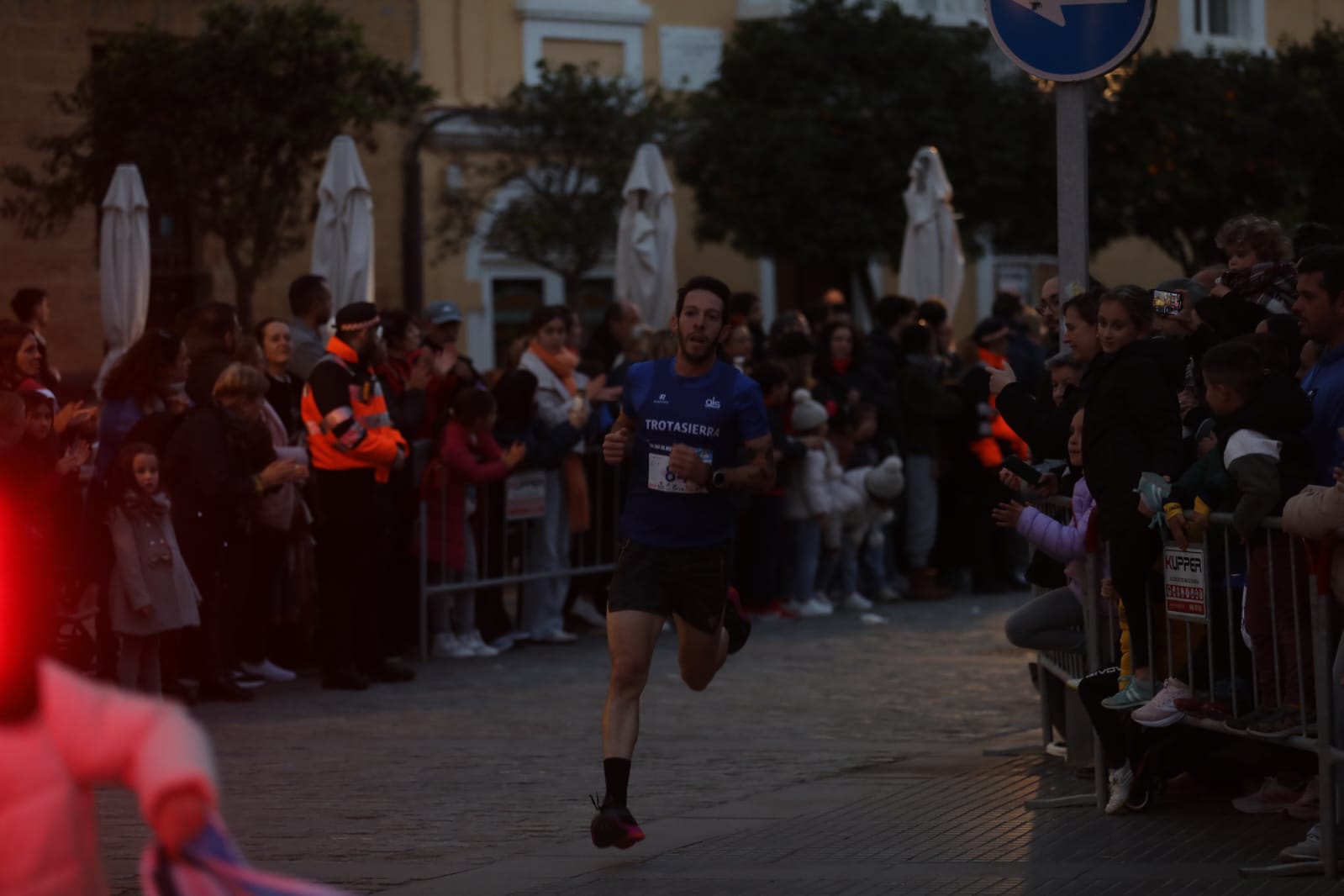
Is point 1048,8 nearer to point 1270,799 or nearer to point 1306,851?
point 1270,799

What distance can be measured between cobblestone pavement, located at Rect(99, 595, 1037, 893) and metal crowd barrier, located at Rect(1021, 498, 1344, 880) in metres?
1.70

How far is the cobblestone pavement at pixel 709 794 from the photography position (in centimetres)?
764

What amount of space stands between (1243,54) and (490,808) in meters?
32.8

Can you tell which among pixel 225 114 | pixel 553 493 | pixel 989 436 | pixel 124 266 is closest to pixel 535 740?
pixel 553 493

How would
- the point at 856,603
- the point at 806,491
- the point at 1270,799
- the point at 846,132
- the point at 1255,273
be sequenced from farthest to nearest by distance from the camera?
the point at 846,132, the point at 856,603, the point at 806,491, the point at 1255,273, the point at 1270,799

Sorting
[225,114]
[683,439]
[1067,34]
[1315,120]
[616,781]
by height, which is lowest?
[616,781]

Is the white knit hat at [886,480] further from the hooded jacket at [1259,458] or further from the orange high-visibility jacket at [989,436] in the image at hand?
the hooded jacket at [1259,458]

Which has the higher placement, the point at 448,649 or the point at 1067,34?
the point at 1067,34

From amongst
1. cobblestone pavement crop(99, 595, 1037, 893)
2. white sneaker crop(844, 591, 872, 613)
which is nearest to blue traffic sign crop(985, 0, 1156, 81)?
cobblestone pavement crop(99, 595, 1037, 893)

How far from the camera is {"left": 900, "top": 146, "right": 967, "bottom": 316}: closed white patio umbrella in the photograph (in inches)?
885

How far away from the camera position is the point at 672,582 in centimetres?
862

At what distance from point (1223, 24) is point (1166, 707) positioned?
122ft

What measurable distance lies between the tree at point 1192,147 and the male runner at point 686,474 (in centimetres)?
2981

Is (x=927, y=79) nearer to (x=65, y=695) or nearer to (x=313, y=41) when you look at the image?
(x=313, y=41)
